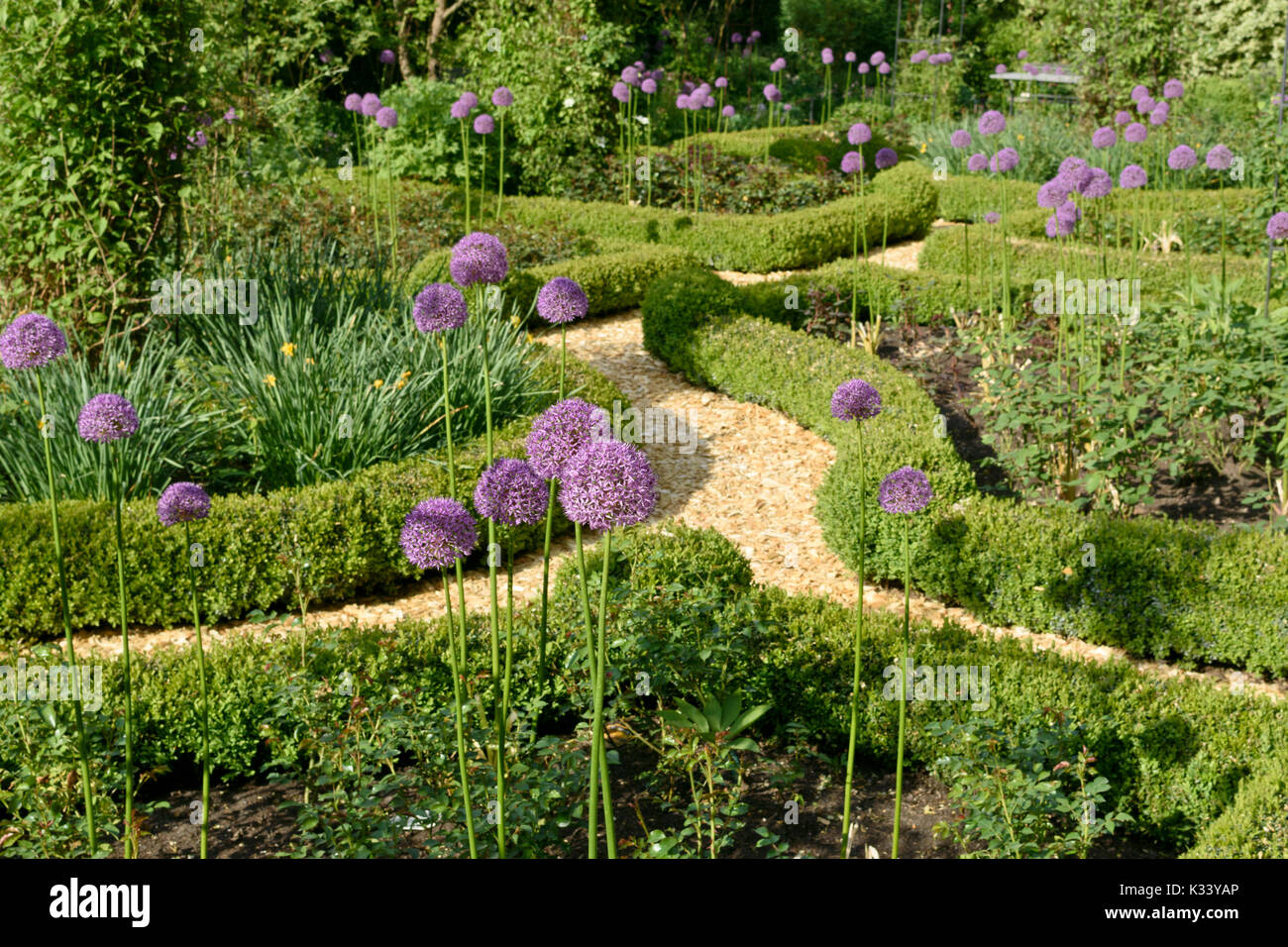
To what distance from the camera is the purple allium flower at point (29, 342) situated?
2.93 meters

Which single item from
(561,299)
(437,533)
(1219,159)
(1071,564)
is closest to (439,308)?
(561,299)

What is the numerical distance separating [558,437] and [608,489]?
0.31 metres

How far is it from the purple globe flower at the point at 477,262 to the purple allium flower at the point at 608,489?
1.16 meters

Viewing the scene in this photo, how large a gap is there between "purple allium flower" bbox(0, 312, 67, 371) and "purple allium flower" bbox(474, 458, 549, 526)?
1.29 meters

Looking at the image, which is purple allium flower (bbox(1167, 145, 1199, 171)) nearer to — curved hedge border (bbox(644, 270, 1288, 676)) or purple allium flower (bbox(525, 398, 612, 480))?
curved hedge border (bbox(644, 270, 1288, 676))

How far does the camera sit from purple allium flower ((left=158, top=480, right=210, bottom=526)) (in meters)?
2.83

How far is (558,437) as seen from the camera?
2.42 m

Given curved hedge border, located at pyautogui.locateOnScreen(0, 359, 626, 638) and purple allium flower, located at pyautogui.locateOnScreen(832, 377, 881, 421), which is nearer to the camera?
purple allium flower, located at pyautogui.locateOnScreen(832, 377, 881, 421)

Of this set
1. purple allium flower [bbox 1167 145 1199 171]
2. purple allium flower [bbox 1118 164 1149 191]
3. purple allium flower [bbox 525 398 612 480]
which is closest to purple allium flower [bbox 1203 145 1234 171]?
purple allium flower [bbox 1167 145 1199 171]

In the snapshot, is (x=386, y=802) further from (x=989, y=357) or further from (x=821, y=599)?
(x=989, y=357)

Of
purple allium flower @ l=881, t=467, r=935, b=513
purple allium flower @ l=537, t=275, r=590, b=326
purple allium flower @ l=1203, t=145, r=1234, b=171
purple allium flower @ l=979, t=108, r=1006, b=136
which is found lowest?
purple allium flower @ l=881, t=467, r=935, b=513

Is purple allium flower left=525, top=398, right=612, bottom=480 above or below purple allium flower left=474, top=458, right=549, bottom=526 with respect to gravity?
above
